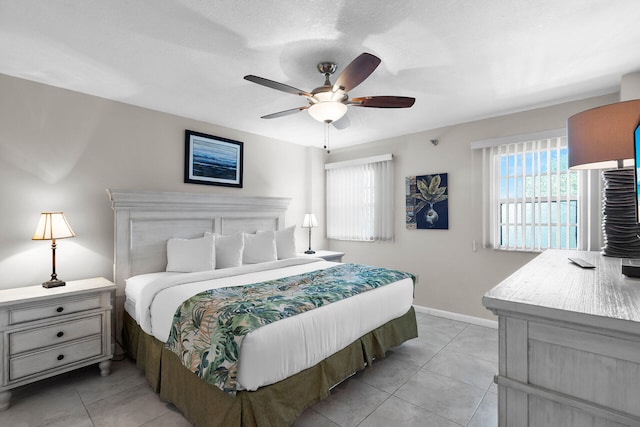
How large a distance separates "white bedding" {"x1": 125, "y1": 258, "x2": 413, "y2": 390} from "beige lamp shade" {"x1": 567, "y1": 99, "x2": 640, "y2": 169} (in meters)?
1.62

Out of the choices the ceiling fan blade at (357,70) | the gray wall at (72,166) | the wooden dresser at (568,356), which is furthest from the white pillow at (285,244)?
the wooden dresser at (568,356)

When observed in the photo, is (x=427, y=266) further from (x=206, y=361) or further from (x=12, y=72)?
(x=12, y=72)

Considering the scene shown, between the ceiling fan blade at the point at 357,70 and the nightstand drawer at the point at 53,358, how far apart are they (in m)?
2.78

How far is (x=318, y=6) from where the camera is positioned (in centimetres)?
173

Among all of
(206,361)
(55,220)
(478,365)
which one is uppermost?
(55,220)

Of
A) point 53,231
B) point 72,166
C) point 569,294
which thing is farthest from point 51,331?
point 569,294

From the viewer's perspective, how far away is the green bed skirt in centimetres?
164

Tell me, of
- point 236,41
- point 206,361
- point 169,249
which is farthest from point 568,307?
point 169,249

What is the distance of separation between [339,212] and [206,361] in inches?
143

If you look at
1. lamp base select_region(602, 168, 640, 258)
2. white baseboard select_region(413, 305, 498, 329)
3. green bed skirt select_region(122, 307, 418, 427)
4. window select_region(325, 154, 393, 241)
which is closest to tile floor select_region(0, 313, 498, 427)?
green bed skirt select_region(122, 307, 418, 427)

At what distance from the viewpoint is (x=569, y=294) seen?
0.93 meters

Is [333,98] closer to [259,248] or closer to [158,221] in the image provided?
[259,248]

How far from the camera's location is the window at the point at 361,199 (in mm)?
4496

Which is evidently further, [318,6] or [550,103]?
[550,103]
